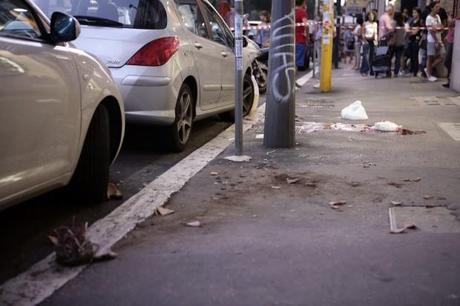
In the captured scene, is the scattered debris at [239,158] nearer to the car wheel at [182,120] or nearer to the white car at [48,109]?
the car wheel at [182,120]

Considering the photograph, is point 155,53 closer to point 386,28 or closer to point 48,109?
point 48,109

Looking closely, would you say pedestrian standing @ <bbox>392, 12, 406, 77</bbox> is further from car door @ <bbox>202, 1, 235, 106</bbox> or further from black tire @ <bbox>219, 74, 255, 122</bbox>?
car door @ <bbox>202, 1, 235, 106</bbox>

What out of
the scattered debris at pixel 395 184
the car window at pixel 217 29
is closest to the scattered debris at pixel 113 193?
the scattered debris at pixel 395 184

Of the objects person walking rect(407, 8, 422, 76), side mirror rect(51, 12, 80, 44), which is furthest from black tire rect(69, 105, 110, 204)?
person walking rect(407, 8, 422, 76)

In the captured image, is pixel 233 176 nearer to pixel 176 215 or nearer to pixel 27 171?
pixel 176 215

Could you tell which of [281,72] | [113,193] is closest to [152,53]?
[281,72]

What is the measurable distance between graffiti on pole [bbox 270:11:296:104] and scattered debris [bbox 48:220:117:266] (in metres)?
3.75

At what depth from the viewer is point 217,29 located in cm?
887

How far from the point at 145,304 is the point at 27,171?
1211 mm

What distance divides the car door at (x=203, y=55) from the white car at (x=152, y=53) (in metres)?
0.01

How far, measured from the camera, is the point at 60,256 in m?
3.94

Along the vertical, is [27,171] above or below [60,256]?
above

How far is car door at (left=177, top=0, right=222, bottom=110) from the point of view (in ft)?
25.5

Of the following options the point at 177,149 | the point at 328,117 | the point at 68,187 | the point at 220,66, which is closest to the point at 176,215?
the point at 68,187
